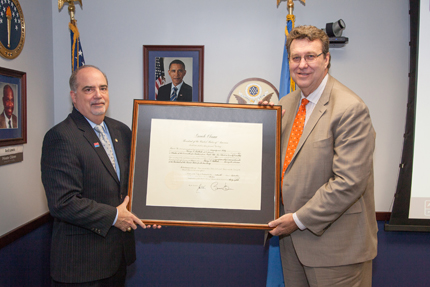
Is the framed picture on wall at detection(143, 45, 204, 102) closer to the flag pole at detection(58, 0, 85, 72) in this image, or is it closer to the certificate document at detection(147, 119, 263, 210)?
the flag pole at detection(58, 0, 85, 72)

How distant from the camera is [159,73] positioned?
2828mm

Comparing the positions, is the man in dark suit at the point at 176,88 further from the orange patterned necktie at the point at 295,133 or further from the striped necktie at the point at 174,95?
the orange patterned necktie at the point at 295,133

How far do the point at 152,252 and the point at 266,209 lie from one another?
1.81m

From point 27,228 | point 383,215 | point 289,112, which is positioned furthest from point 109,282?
point 383,215

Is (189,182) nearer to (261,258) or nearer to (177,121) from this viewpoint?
(177,121)

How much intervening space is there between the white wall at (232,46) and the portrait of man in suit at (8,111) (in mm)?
441

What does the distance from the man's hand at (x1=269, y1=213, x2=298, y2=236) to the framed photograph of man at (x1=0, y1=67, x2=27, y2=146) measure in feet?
6.77

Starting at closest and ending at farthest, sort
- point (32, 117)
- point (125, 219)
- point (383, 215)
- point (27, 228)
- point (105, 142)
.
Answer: point (125, 219), point (105, 142), point (27, 228), point (32, 117), point (383, 215)

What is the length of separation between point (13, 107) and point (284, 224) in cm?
224

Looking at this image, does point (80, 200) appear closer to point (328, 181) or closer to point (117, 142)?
point (117, 142)

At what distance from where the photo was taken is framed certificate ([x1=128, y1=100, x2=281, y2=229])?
1618 mm

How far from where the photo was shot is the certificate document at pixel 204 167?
1628 mm

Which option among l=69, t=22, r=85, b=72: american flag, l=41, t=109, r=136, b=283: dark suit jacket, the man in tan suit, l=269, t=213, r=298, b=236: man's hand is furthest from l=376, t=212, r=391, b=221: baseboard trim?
l=69, t=22, r=85, b=72: american flag

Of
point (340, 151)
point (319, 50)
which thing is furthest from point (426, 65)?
point (340, 151)
